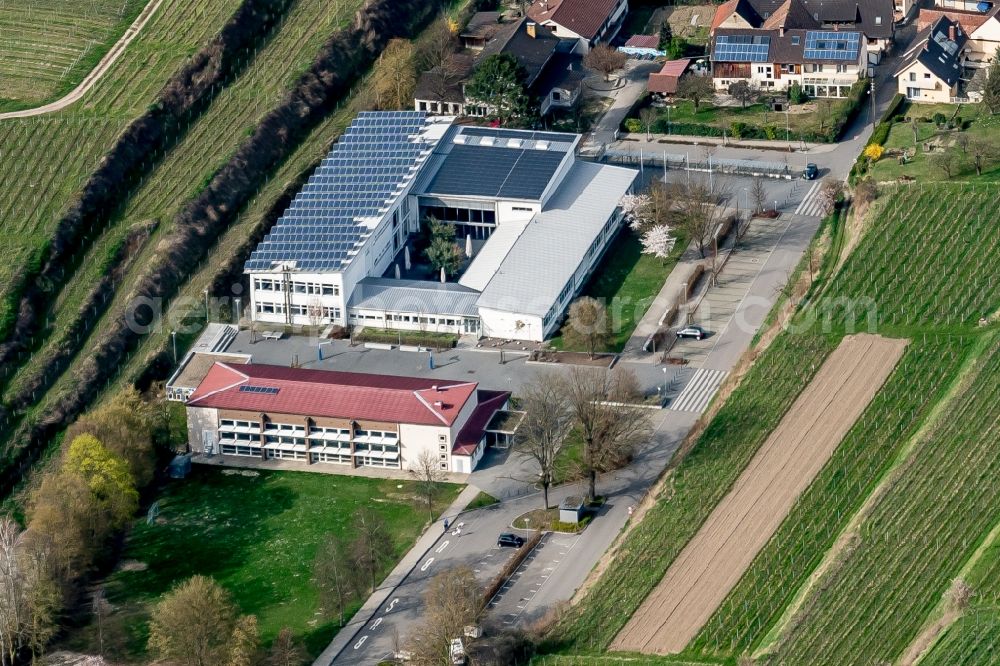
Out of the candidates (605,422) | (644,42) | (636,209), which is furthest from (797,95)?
(605,422)

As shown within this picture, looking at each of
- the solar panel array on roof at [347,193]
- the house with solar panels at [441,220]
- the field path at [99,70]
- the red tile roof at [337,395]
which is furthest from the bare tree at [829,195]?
the field path at [99,70]

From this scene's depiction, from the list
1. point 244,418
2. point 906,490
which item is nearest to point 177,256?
point 244,418

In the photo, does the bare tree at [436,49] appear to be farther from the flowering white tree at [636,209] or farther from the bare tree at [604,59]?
the flowering white tree at [636,209]

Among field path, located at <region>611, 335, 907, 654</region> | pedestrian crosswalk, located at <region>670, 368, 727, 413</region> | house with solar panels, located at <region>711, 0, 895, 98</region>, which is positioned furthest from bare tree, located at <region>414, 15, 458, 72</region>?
field path, located at <region>611, 335, 907, 654</region>

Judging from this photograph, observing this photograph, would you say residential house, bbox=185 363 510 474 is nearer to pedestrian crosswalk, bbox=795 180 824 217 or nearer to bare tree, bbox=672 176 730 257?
bare tree, bbox=672 176 730 257

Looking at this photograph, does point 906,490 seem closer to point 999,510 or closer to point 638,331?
point 999,510

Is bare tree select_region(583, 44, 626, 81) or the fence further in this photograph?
bare tree select_region(583, 44, 626, 81)

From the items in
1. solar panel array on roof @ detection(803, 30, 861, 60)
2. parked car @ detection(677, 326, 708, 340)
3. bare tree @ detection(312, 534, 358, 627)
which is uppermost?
solar panel array on roof @ detection(803, 30, 861, 60)
